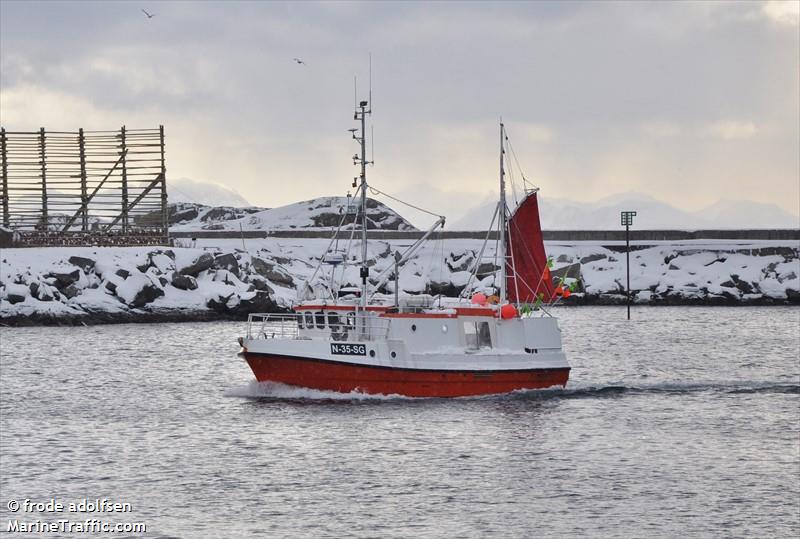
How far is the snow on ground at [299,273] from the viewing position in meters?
79.8

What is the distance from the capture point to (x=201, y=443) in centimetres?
3734

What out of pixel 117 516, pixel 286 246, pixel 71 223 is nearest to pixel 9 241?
pixel 71 223

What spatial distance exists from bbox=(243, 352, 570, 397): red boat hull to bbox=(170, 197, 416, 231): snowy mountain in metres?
81.0

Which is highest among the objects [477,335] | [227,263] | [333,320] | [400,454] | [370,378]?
[227,263]

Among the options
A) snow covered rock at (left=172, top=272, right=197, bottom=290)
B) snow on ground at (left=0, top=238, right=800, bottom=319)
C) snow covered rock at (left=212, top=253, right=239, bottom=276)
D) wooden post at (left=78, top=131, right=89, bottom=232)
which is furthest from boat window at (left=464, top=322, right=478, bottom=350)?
wooden post at (left=78, top=131, right=89, bottom=232)

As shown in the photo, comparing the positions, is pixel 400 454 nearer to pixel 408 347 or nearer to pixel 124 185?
pixel 408 347

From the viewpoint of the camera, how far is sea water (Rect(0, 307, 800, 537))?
29.0 meters

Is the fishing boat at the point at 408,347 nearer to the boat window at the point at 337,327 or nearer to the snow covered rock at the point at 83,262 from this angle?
the boat window at the point at 337,327

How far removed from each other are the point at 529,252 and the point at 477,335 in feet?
15.1

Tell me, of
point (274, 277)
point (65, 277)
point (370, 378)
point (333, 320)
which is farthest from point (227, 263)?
point (370, 378)

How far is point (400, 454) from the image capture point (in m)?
35.7

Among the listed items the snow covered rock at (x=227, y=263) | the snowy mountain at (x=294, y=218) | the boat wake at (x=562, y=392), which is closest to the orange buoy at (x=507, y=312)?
the boat wake at (x=562, y=392)

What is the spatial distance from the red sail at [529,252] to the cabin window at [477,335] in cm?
306

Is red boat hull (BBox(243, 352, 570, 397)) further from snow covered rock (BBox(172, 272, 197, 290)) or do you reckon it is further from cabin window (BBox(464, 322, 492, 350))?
snow covered rock (BBox(172, 272, 197, 290))
